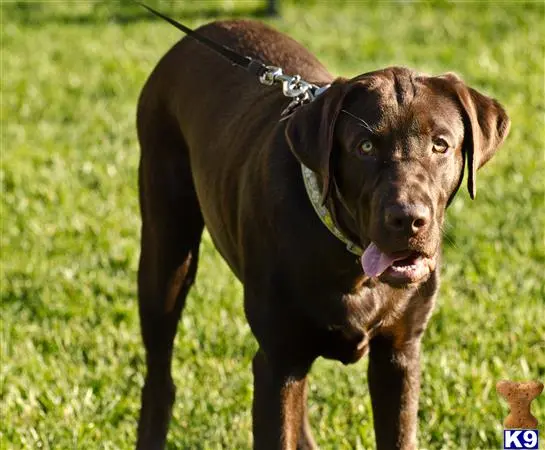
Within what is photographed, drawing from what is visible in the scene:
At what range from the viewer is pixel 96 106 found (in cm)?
997

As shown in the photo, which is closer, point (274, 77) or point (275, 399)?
point (275, 399)

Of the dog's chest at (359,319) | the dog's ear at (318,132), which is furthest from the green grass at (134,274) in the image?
the dog's ear at (318,132)

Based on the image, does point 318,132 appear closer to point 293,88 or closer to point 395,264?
point 395,264

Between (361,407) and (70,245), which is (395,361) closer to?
(361,407)

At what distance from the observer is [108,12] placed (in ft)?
42.0

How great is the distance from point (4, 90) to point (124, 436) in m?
5.25

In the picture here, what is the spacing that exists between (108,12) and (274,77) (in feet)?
26.7

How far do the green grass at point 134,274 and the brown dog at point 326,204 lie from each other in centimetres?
47

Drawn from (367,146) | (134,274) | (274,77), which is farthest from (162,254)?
(134,274)

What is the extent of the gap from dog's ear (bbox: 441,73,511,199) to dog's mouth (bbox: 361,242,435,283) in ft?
1.24

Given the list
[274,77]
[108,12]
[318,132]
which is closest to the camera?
[318,132]

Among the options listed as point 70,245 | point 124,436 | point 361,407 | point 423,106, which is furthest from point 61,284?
point 423,106

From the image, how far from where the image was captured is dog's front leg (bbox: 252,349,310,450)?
446cm

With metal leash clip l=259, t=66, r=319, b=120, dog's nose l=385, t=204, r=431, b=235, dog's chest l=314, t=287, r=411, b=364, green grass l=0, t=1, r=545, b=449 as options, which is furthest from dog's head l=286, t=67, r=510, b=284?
green grass l=0, t=1, r=545, b=449
